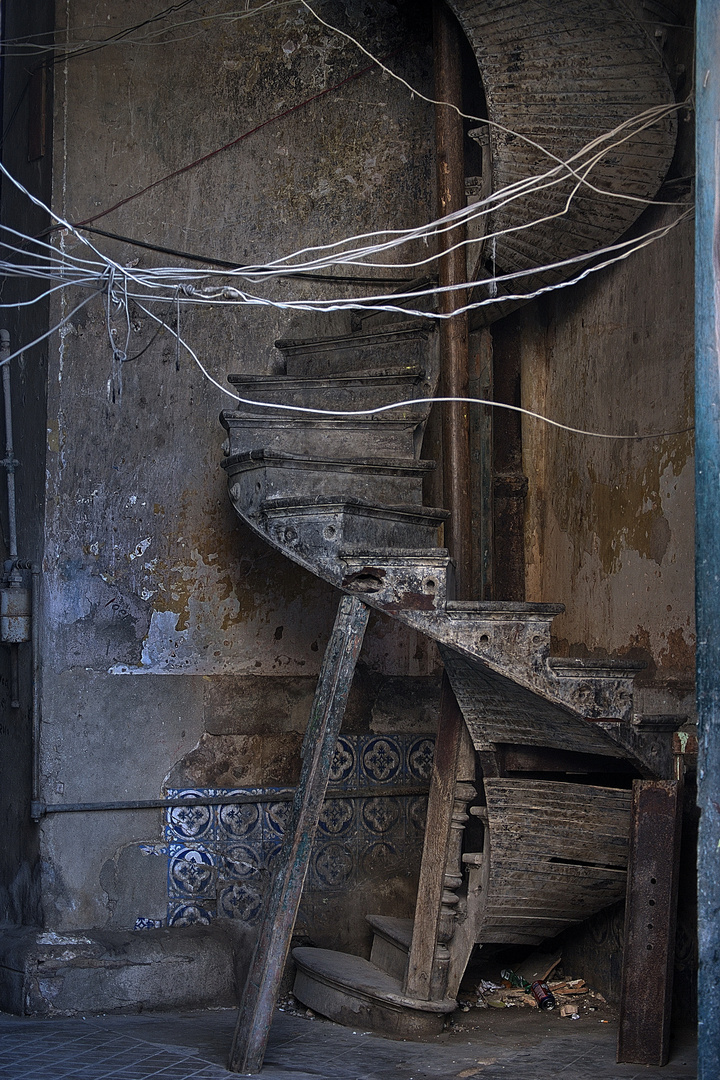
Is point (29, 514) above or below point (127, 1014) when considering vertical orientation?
above

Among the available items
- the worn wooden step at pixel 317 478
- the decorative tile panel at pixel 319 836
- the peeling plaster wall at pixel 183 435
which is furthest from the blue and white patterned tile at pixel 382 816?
the worn wooden step at pixel 317 478

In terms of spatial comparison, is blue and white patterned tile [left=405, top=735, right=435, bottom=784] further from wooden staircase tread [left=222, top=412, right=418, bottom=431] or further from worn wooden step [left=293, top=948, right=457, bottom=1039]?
wooden staircase tread [left=222, top=412, right=418, bottom=431]

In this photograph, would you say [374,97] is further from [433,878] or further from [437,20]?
[433,878]

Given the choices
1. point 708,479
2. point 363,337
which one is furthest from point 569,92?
point 708,479

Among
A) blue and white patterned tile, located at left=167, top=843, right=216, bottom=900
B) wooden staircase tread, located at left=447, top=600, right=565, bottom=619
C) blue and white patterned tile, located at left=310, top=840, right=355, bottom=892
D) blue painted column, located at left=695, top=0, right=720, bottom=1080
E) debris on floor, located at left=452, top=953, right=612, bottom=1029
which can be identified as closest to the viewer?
blue painted column, located at left=695, top=0, right=720, bottom=1080

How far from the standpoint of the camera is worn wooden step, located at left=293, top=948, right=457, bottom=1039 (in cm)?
440

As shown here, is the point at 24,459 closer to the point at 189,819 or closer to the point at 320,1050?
the point at 189,819

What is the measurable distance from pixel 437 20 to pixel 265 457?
2.41 m

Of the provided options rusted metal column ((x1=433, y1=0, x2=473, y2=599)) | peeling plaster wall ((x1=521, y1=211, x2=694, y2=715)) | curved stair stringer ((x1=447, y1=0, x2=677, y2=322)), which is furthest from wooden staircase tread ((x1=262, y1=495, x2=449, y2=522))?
curved stair stringer ((x1=447, y1=0, x2=677, y2=322))

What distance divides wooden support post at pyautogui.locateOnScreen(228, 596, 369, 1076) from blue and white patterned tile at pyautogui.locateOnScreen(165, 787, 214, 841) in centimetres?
111

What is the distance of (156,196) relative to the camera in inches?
215

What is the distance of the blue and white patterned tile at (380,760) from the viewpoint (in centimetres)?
541

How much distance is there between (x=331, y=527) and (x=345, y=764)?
1.64 meters

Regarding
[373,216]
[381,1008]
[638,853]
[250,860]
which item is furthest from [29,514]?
[638,853]
